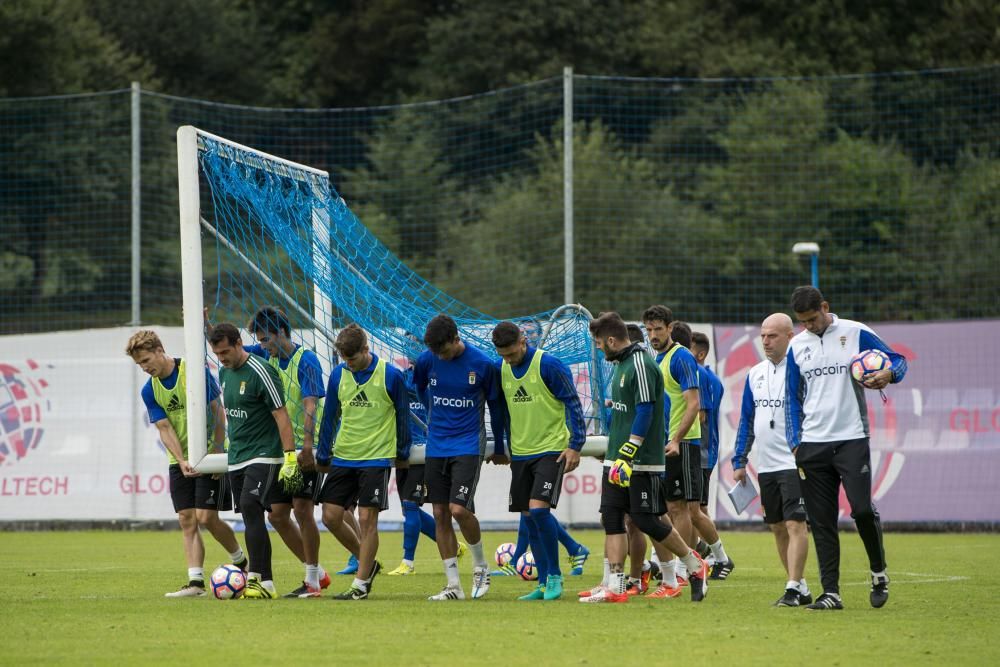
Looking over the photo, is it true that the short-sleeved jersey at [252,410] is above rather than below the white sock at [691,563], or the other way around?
above

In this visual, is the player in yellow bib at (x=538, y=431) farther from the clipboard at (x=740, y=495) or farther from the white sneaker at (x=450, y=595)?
the clipboard at (x=740, y=495)

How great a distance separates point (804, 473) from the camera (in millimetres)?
10969

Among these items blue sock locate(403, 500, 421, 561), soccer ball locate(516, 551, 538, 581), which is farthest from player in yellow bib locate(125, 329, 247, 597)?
soccer ball locate(516, 551, 538, 581)

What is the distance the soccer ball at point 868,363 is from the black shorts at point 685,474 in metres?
2.45

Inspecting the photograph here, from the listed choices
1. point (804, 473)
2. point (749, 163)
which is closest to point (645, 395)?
point (804, 473)

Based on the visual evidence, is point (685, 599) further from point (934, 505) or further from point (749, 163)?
point (749, 163)

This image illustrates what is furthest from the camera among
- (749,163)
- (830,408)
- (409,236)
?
(749,163)

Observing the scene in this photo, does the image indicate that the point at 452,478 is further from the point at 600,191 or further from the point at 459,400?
the point at 600,191

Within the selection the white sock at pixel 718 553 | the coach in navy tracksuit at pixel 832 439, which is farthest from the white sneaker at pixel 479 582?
the white sock at pixel 718 553

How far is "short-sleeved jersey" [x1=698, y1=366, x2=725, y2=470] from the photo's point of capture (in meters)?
13.7

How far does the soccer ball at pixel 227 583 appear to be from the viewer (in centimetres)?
1176

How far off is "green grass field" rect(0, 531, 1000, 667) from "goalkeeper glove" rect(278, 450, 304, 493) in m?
0.88

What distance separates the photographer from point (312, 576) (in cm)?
1207

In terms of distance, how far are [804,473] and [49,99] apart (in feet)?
56.1
